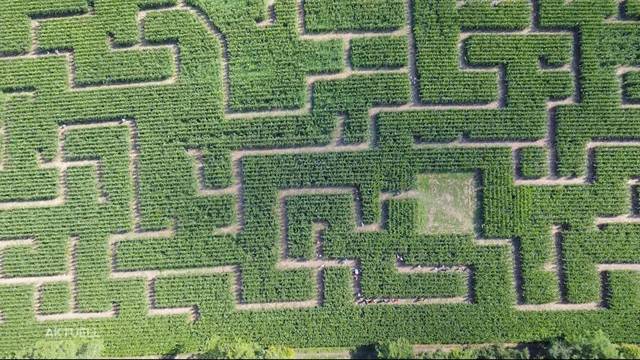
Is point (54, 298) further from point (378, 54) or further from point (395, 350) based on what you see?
point (378, 54)

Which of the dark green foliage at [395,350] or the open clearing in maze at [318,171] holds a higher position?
the open clearing in maze at [318,171]

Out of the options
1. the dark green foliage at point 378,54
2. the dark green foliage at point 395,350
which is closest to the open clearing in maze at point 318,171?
the dark green foliage at point 378,54

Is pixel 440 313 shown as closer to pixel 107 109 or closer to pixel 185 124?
pixel 185 124

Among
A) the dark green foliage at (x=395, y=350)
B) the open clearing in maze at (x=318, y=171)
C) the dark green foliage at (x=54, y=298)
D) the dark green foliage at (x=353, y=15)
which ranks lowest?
the dark green foliage at (x=395, y=350)

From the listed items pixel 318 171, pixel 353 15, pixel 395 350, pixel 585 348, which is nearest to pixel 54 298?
pixel 318 171

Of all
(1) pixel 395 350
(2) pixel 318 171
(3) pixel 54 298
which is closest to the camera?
(1) pixel 395 350

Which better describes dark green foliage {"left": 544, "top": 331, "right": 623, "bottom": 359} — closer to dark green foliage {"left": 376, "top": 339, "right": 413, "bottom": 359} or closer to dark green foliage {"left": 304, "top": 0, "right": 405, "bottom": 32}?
dark green foliage {"left": 376, "top": 339, "right": 413, "bottom": 359}

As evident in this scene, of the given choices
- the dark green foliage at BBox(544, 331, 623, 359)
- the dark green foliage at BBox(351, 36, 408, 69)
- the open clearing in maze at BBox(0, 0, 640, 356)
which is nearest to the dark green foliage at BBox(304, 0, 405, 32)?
the open clearing in maze at BBox(0, 0, 640, 356)

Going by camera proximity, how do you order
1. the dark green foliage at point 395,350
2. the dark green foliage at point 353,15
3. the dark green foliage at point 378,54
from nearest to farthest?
the dark green foliage at point 395,350
the dark green foliage at point 378,54
the dark green foliage at point 353,15

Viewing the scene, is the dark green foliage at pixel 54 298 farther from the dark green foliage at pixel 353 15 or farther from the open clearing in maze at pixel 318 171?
the dark green foliage at pixel 353 15
